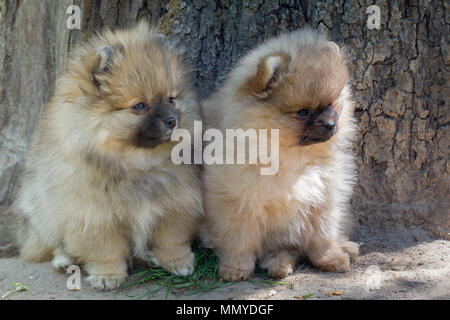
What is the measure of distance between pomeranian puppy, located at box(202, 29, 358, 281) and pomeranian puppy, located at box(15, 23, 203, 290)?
0.27 m

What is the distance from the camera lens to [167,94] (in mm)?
3008

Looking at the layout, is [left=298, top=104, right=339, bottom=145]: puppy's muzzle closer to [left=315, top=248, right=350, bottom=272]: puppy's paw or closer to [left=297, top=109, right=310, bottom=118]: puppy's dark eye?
[left=297, top=109, right=310, bottom=118]: puppy's dark eye

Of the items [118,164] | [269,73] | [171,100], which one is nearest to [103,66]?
[171,100]

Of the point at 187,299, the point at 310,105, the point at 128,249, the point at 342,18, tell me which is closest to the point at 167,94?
the point at 310,105

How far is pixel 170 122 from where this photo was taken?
2.90m

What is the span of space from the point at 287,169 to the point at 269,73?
648 millimetres

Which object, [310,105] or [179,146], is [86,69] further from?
[310,105]

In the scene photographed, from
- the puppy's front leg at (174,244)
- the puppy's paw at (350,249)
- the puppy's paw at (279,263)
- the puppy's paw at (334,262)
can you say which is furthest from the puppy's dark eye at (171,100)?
the puppy's paw at (350,249)

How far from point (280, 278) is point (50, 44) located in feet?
9.72

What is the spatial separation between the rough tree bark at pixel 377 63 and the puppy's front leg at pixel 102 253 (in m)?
1.37

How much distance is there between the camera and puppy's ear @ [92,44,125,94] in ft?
9.38

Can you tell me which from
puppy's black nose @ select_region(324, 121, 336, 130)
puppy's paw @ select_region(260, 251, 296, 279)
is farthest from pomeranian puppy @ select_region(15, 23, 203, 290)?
puppy's black nose @ select_region(324, 121, 336, 130)

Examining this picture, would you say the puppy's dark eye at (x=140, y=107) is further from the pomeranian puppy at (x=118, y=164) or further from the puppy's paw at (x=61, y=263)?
the puppy's paw at (x=61, y=263)

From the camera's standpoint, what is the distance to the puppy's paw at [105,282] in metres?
3.10
